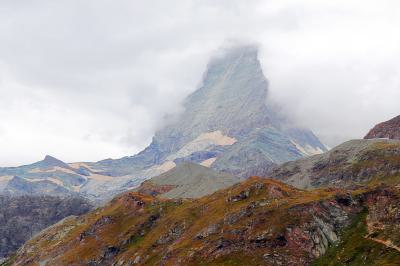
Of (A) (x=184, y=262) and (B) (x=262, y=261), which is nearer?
(B) (x=262, y=261)

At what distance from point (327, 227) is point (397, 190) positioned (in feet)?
94.0

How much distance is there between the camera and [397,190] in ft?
611

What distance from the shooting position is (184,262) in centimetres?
19162

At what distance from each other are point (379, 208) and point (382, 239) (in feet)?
78.8

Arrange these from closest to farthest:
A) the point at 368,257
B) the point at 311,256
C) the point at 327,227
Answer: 1. the point at 368,257
2. the point at 311,256
3. the point at 327,227

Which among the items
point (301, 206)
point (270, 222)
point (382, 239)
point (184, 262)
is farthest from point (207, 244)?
point (382, 239)

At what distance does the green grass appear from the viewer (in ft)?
491

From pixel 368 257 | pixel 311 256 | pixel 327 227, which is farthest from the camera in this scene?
pixel 327 227

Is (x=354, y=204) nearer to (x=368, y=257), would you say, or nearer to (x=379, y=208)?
(x=379, y=208)

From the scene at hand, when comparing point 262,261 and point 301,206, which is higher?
point 301,206

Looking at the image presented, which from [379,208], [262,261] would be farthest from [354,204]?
[262,261]

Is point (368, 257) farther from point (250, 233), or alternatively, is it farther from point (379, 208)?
point (250, 233)

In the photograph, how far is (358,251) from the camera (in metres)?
162

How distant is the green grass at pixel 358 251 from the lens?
150 metres
